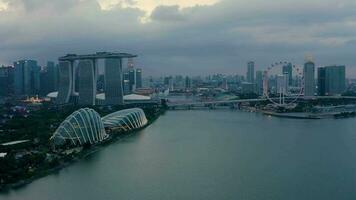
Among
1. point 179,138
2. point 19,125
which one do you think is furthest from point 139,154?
point 19,125

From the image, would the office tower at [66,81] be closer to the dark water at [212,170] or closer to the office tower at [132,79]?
the office tower at [132,79]

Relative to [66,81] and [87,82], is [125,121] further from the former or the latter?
[66,81]

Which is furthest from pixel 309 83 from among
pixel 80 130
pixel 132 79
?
pixel 80 130

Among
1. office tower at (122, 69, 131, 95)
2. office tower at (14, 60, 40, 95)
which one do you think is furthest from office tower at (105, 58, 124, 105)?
office tower at (14, 60, 40, 95)

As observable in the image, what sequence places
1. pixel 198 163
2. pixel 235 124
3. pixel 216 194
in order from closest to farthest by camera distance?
pixel 216 194 < pixel 198 163 < pixel 235 124

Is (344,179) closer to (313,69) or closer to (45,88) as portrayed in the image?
(313,69)

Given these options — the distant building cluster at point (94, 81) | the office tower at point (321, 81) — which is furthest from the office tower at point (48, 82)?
the office tower at point (321, 81)

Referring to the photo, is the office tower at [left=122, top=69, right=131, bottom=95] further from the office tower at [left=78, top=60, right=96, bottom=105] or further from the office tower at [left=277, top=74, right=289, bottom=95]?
the office tower at [left=277, top=74, right=289, bottom=95]
